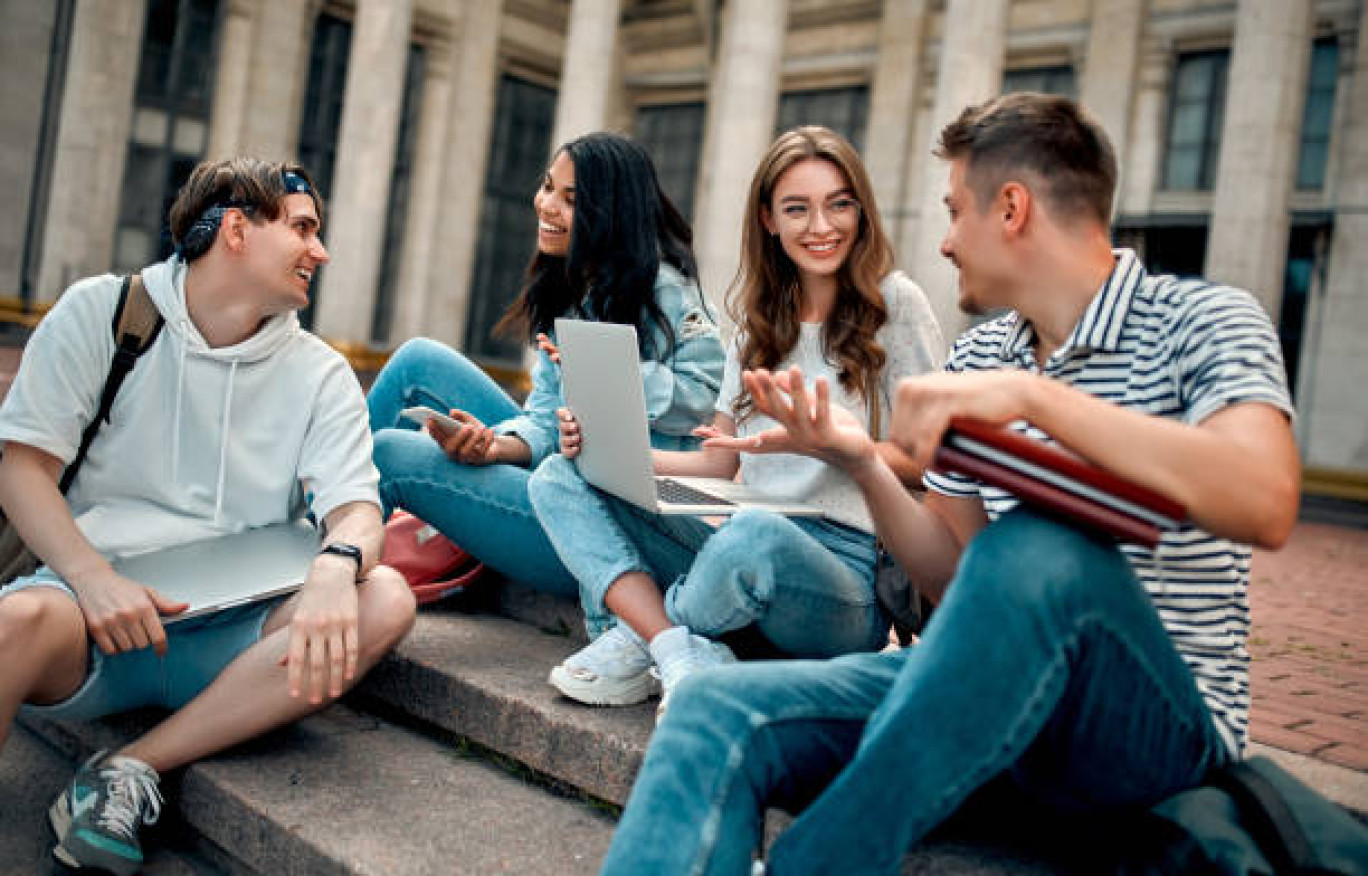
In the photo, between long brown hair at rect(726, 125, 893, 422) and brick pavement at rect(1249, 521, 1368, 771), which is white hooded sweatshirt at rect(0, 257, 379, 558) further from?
brick pavement at rect(1249, 521, 1368, 771)

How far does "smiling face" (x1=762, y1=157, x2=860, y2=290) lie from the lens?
271 centimetres

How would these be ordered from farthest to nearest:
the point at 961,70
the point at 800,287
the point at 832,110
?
the point at 832,110 → the point at 961,70 → the point at 800,287

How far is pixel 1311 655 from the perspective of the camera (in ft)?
13.8

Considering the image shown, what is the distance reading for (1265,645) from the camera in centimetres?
434

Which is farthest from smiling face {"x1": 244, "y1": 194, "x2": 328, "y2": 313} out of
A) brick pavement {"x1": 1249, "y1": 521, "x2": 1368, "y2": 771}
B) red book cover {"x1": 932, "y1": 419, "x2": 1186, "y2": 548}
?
brick pavement {"x1": 1249, "y1": 521, "x2": 1368, "y2": 771}

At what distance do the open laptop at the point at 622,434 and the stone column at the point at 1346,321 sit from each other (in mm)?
13263

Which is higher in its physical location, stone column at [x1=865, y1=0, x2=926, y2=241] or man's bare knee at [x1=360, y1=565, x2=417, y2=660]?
stone column at [x1=865, y1=0, x2=926, y2=241]

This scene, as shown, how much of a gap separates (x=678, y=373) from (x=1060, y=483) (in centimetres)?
185

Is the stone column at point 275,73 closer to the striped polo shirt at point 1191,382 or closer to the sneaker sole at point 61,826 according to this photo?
the sneaker sole at point 61,826

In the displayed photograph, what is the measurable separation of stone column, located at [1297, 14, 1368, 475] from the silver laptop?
13838 millimetres

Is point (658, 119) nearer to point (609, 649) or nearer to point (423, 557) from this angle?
point (423, 557)

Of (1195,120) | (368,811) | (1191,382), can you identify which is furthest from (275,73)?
(1191,382)

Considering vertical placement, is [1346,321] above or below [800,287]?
above

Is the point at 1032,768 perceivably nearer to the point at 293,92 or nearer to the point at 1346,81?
the point at 1346,81
